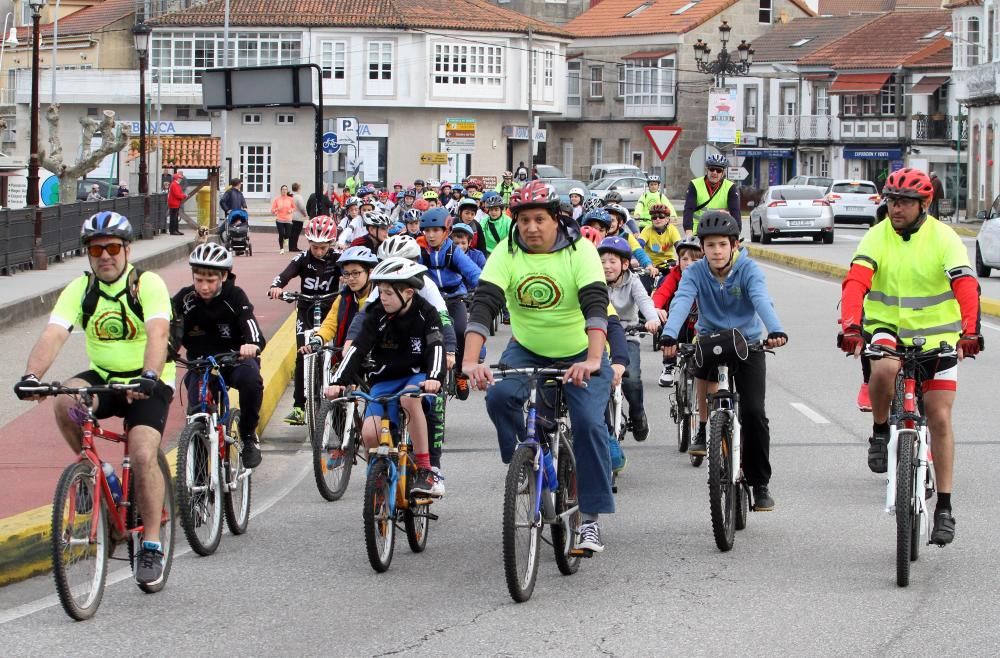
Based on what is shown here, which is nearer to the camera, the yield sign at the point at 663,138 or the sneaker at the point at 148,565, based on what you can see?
the sneaker at the point at 148,565

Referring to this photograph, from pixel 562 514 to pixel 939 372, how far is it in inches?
74.0

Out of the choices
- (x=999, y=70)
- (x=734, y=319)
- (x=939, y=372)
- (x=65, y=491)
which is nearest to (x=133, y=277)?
(x=65, y=491)

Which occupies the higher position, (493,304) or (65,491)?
(493,304)

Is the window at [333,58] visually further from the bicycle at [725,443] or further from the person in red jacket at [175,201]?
the bicycle at [725,443]

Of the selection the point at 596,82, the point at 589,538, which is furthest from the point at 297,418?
the point at 596,82

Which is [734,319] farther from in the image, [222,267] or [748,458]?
[222,267]

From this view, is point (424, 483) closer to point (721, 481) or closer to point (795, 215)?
point (721, 481)

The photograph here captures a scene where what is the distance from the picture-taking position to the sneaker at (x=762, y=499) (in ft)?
28.8

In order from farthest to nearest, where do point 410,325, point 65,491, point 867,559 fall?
point 410,325 → point 867,559 → point 65,491

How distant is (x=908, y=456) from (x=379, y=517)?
2353mm

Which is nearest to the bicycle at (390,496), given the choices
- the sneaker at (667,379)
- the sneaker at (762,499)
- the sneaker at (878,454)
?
the sneaker at (762,499)

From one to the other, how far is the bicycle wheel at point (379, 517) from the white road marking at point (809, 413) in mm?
5846

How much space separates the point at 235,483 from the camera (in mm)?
8797

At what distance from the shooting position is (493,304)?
7.60 m
